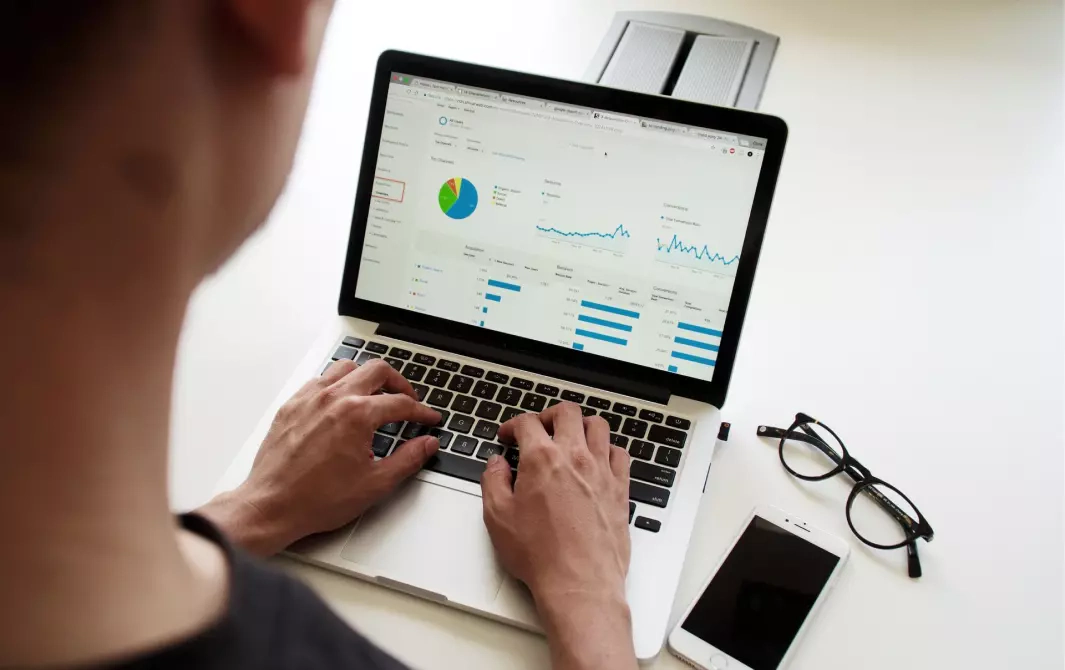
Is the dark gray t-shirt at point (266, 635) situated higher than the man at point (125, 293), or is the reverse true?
the man at point (125, 293)

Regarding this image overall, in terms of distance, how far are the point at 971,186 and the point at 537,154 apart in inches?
26.2

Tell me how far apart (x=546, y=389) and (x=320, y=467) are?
0.22 m

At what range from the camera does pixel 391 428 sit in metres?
0.73

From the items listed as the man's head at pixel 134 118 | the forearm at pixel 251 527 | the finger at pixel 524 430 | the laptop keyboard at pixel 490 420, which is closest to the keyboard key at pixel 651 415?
the laptop keyboard at pixel 490 420

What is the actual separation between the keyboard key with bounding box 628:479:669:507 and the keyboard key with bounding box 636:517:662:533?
0.06 feet

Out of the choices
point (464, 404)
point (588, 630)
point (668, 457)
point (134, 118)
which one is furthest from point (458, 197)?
point (134, 118)

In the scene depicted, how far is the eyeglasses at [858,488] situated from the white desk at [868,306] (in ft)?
0.05

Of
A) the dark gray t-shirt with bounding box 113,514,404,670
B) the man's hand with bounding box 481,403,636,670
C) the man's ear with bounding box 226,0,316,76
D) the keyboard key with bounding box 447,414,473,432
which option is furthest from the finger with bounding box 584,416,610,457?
the man's ear with bounding box 226,0,316,76

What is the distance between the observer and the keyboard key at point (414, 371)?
0.79 m

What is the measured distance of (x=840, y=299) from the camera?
37.1 inches

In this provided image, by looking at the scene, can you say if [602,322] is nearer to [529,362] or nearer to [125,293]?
[529,362]

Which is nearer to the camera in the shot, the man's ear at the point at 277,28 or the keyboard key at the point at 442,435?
the man's ear at the point at 277,28

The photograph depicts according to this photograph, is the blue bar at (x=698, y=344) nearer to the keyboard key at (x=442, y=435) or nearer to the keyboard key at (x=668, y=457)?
the keyboard key at (x=668, y=457)

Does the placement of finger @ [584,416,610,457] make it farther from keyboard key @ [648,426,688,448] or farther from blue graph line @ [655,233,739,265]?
blue graph line @ [655,233,739,265]
